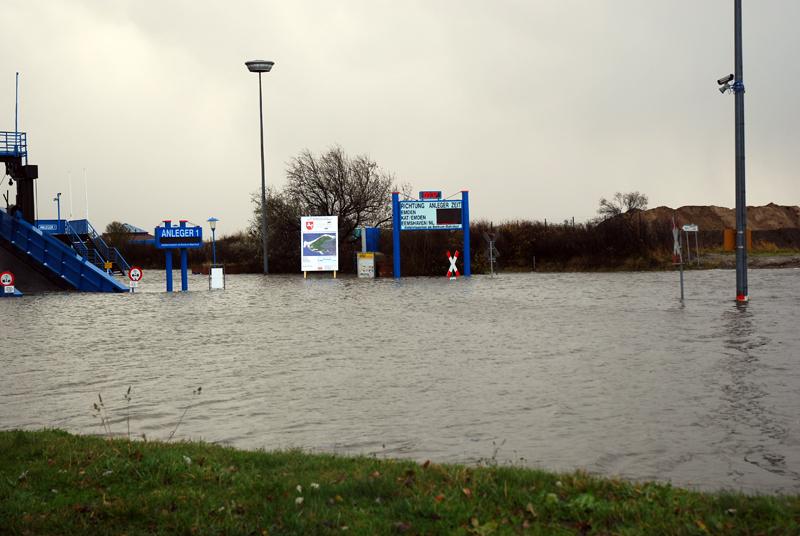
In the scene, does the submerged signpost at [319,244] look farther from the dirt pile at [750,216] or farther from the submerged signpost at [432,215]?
the dirt pile at [750,216]

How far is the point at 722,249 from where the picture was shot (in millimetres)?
63094

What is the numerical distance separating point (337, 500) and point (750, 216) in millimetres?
92903

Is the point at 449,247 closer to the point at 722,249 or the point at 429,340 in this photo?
the point at 722,249

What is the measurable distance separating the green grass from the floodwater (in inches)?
53.1

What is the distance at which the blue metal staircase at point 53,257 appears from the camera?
142ft

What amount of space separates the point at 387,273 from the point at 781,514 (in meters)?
49.5

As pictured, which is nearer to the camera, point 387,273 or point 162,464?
point 162,464

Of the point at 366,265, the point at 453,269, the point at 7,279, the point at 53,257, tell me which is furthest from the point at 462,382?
the point at 366,265

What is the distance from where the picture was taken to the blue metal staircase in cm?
4328

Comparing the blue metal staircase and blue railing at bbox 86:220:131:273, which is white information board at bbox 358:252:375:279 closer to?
the blue metal staircase

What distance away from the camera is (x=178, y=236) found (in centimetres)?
4141

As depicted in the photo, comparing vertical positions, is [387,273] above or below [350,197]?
below

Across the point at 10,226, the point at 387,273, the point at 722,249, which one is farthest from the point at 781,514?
the point at 722,249

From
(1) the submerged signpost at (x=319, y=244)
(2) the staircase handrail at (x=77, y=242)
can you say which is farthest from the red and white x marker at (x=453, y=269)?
(2) the staircase handrail at (x=77, y=242)
